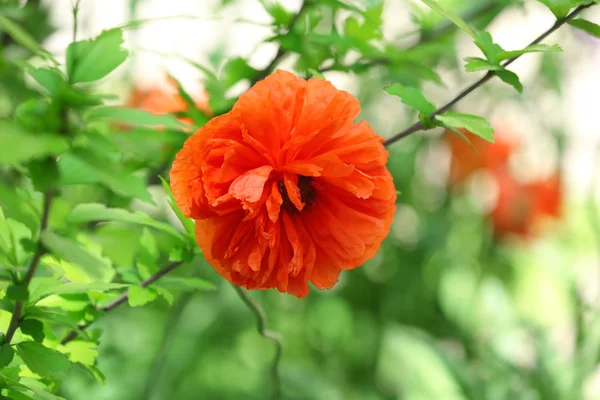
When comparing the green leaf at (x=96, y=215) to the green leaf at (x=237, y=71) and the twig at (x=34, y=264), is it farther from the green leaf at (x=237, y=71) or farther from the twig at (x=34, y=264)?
the green leaf at (x=237, y=71)

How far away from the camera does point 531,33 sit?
967 mm

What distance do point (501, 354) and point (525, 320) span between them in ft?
0.23

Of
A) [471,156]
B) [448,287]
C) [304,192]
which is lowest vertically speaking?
[448,287]

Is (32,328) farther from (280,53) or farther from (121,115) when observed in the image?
(280,53)

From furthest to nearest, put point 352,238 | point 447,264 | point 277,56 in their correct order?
point 447,264 → point 277,56 → point 352,238

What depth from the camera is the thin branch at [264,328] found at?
0.38 meters

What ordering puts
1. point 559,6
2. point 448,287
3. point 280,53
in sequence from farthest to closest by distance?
point 448,287 → point 280,53 → point 559,6

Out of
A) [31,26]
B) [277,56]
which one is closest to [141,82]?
[31,26]

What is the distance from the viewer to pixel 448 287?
3.38 ft

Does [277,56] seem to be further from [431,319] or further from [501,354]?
[431,319]

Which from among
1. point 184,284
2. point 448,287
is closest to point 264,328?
point 184,284

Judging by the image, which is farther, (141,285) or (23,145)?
(141,285)

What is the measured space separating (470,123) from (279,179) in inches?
4.0

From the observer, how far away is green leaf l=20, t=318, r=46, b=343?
28 cm
